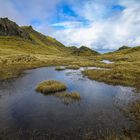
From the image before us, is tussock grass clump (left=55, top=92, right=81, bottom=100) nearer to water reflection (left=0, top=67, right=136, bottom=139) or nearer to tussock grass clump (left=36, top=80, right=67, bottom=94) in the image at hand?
water reflection (left=0, top=67, right=136, bottom=139)

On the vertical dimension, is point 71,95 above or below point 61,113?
above

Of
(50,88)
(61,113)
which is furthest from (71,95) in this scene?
(61,113)

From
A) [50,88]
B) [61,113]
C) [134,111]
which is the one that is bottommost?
[61,113]

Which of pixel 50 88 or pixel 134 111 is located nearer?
pixel 134 111

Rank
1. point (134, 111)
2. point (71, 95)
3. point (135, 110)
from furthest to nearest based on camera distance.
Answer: point (71, 95) < point (135, 110) < point (134, 111)

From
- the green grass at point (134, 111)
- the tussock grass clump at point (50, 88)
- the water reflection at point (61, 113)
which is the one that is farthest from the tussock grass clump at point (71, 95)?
the green grass at point (134, 111)

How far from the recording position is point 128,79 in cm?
3869

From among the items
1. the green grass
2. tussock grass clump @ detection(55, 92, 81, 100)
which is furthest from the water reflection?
the green grass

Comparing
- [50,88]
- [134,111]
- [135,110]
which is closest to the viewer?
[134,111]

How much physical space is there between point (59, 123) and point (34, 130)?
98.9 inches

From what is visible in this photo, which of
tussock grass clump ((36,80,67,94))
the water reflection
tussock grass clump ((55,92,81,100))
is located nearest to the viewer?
the water reflection

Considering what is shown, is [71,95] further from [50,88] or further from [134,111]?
[134,111]

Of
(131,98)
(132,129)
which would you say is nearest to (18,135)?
(132,129)

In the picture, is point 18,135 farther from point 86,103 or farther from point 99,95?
point 99,95
